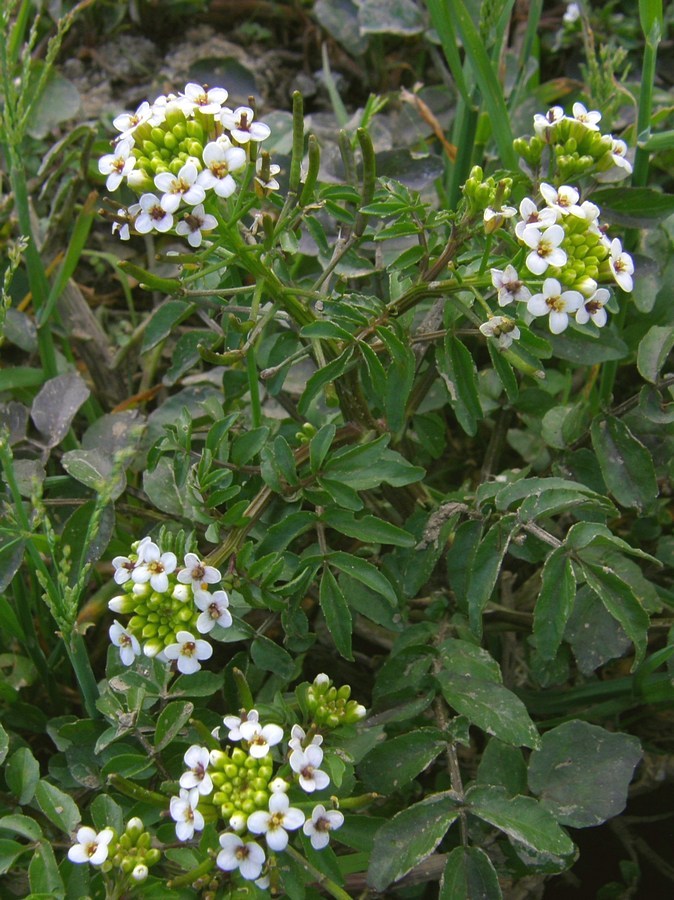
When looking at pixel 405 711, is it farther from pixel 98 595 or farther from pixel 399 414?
pixel 98 595

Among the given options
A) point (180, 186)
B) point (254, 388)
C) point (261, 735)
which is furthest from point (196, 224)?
point (261, 735)

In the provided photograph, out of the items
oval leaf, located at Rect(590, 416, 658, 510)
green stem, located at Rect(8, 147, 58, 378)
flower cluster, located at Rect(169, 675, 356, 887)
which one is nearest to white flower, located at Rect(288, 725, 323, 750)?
flower cluster, located at Rect(169, 675, 356, 887)

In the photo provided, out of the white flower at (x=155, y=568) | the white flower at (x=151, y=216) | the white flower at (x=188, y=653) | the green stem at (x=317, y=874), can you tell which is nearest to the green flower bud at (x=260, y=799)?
the green stem at (x=317, y=874)

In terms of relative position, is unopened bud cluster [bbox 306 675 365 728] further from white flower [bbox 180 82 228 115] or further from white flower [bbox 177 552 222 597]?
white flower [bbox 180 82 228 115]

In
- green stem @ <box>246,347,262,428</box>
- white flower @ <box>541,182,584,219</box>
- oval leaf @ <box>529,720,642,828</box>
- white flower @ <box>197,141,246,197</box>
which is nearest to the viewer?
white flower @ <box>197,141,246,197</box>

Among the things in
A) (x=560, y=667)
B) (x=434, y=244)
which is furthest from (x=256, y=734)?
(x=434, y=244)

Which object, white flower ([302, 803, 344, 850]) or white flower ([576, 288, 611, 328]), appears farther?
white flower ([576, 288, 611, 328])

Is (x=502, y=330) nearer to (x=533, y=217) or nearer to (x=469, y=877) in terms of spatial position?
(x=533, y=217)

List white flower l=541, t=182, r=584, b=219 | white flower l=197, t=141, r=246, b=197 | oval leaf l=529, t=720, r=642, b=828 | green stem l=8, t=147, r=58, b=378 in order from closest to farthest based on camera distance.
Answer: white flower l=197, t=141, r=246, b=197, white flower l=541, t=182, r=584, b=219, oval leaf l=529, t=720, r=642, b=828, green stem l=8, t=147, r=58, b=378
